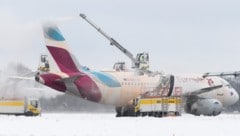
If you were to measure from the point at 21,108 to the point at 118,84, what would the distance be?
1334 centimetres

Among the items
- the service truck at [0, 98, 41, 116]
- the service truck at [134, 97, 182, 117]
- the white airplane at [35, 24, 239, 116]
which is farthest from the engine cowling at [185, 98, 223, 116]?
the service truck at [0, 98, 41, 116]

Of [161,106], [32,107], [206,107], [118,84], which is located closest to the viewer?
[161,106]

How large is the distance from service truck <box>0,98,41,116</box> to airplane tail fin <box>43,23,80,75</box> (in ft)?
33.5

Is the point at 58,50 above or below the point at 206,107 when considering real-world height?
above

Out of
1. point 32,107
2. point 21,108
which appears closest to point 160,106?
point 32,107

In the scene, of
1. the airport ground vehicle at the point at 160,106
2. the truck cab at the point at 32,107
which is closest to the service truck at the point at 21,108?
the truck cab at the point at 32,107

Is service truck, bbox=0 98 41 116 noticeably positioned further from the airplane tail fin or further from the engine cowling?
the engine cowling

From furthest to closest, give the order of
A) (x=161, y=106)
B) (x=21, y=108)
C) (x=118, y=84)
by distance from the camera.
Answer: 1. (x=21, y=108)
2. (x=118, y=84)
3. (x=161, y=106)

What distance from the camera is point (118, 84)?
170ft

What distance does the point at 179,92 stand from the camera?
182 feet

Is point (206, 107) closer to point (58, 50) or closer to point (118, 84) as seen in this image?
point (118, 84)

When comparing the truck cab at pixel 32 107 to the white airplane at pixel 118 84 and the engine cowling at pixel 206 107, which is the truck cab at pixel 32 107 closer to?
the white airplane at pixel 118 84

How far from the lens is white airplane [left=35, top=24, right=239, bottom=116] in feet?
161

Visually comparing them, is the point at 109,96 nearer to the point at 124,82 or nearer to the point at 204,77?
the point at 124,82
